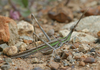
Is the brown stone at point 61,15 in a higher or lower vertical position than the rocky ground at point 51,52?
higher

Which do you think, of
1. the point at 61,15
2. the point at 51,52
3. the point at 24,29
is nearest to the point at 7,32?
the point at 24,29

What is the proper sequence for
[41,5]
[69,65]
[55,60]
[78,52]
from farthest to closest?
[41,5], [78,52], [55,60], [69,65]

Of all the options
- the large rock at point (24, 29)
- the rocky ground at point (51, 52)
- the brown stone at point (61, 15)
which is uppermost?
the brown stone at point (61, 15)

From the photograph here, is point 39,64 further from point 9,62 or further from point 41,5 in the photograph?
point 41,5

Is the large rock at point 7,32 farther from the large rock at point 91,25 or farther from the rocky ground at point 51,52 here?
the large rock at point 91,25

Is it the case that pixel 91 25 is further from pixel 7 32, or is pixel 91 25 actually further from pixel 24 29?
pixel 7 32

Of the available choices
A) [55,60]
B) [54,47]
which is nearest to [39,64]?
[55,60]

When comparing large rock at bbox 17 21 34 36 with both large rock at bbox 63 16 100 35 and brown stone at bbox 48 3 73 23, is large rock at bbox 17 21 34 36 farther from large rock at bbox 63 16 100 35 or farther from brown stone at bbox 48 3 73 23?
brown stone at bbox 48 3 73 23

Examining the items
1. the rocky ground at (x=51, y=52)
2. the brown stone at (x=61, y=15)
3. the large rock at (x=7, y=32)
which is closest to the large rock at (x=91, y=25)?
the rocky ground at (x=51, y=52)

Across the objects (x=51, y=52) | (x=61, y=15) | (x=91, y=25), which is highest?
(x=61, y=15)
